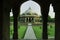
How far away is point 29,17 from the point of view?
47.0 m

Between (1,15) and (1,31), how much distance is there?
645 millimetres

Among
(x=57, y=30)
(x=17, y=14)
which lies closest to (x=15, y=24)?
(x=17, y=14)

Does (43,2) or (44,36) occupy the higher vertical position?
(43,2)

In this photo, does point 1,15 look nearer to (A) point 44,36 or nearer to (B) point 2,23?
(B) point 2,23

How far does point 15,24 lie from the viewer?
21.0m

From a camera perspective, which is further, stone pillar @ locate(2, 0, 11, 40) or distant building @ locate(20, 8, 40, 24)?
distant building @ locate(20, 8, 40, 24)

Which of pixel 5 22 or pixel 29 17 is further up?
pixel 5 22

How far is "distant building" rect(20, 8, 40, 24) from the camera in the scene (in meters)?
45.9

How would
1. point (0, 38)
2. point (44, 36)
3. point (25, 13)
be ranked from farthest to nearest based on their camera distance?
1. point (25, 13)
2. point (44, 36)
3. point (0, 38)

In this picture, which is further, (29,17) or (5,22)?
(29,17)

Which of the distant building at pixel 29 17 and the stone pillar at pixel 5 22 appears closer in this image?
the stone pillar at pixel 5 22

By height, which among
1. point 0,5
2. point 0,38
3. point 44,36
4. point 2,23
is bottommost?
point 44,36

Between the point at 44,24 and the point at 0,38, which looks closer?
the point at 0,38

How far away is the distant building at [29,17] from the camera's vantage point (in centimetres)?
4588
